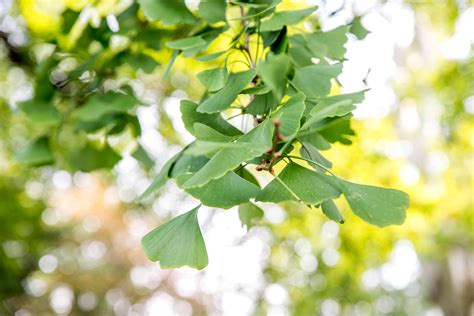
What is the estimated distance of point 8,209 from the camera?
9.07ft

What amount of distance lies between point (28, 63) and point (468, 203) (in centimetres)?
193

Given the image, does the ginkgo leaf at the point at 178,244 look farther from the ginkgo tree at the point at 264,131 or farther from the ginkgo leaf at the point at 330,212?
the ginkgo leaf at the point at 330,212

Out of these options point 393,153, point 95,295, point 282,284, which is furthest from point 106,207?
point 393,153

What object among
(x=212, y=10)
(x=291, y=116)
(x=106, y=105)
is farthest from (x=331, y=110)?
(x=106, y=105)

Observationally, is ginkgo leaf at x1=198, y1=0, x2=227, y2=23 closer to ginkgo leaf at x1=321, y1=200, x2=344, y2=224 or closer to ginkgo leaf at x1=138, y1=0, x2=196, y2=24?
ginkgo leaf at x1=138, y1=0, x2=196, y2=24

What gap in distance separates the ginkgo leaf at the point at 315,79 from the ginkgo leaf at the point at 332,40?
3.7 inches

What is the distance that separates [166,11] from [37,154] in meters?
0.48

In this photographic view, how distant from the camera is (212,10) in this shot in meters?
0.58

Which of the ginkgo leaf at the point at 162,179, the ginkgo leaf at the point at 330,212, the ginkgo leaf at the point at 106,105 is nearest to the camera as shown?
the ginkgo leaf at the point at 330,212

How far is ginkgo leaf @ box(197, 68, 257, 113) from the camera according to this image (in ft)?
1.50

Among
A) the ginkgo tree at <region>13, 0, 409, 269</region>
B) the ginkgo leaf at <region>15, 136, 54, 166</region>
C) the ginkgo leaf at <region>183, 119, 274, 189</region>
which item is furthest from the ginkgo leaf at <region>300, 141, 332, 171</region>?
the ginkgo leaf at <region>15, 136, 54, 166</region>

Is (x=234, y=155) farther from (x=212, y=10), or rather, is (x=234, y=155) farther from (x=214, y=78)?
(x=212, y=10)

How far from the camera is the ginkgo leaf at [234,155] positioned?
0.36 meters

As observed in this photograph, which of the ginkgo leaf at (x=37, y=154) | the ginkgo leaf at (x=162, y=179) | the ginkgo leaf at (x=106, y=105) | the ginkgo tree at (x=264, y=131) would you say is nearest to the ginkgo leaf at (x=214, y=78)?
the ginkgo tree at (x=264, y=131)
